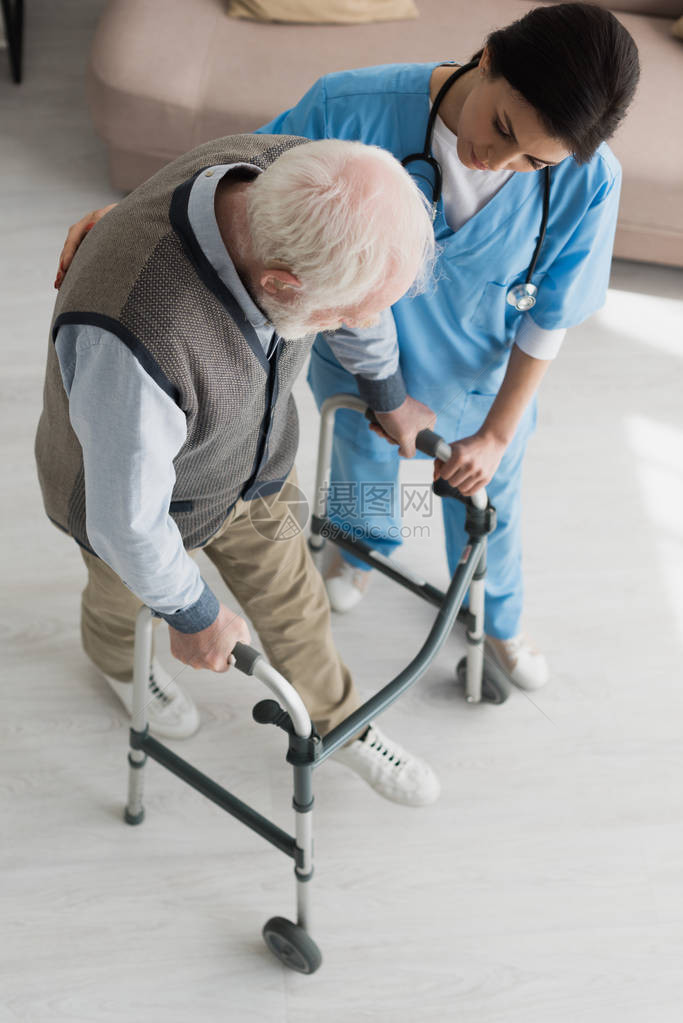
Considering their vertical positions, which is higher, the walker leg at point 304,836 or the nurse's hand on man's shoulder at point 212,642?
the nurse's hand on man's shoulder at point 212,642

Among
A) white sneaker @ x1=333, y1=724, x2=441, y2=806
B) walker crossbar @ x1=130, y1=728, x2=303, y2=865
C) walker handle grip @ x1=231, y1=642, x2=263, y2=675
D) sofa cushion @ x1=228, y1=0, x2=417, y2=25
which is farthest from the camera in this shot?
sofa cushion @ x1=228, y1=0, x2=417, y2=25

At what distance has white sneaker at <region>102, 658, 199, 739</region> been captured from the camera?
1.75 metres

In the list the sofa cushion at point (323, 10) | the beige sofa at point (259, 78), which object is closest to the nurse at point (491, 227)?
the beige sofa at point (259, 78)

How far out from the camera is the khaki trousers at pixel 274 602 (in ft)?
4.85

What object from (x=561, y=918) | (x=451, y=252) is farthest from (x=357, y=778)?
(x=451, y=252)

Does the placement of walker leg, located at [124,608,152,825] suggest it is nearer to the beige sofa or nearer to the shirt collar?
the shirt collar

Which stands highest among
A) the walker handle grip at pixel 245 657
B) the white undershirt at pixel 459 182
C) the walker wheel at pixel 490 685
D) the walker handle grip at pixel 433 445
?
the white undershirt at pixel 459 182

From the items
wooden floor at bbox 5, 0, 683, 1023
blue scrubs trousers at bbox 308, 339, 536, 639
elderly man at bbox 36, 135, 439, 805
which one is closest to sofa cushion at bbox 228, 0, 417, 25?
wooden floor at bbox 5, 0, 683, 1023

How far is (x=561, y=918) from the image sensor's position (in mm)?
1613

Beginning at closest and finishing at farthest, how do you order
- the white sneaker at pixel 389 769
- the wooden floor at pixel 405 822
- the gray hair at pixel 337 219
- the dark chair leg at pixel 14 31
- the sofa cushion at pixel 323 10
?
the gray hair at pixel 337 219, the wooden floor at pixel 405 822, the white sneaker at pixel 389 769, the sofa cushion at pixel 323 10, the dark chair leg at pixel 14 31

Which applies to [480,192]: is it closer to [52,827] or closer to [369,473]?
[369,473]

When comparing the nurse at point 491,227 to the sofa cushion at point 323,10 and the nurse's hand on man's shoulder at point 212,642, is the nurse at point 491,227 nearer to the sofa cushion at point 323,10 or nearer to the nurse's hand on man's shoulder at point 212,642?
the nurse's hand on man's shoulder at point 212,642

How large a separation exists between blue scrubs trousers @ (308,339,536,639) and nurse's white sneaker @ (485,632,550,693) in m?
0.03

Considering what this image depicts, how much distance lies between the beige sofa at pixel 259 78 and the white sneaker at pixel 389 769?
5.03 ft
